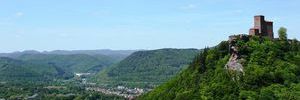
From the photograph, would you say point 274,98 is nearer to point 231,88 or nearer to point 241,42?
point 231,88

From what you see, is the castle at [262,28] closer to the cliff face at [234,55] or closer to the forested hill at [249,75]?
the forested hill at [249,75]

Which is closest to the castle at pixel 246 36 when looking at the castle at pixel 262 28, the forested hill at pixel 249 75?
the castle at pixel 262 28

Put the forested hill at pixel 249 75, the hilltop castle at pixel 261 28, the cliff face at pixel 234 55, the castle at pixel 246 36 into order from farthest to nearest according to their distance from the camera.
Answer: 1. the hilltop castle at pixel 261 28
2. the castle at pixel 246 36
3. the cliff face at pixel 234 55
4. the forested hill at pixel 249 75

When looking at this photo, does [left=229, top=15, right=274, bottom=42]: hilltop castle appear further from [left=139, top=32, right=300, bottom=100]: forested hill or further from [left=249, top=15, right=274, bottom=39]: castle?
[left=139, top=32, right=300, bottom=100]: forested hill

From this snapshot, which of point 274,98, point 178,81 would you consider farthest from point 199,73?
point 274,98

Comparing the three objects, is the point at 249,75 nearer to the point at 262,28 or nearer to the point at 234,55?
the point at 234,55
